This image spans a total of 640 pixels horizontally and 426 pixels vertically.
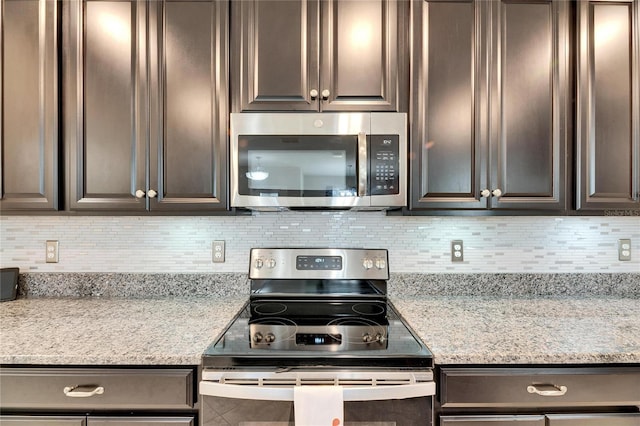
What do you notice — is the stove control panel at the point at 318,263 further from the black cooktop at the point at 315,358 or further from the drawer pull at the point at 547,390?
the drawer pull at the point at 547,390

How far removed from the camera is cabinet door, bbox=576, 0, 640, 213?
4.68 feet

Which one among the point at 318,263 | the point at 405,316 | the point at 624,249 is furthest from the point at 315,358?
the point at 624,249

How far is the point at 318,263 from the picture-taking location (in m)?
1.66

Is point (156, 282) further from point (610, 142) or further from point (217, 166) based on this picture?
point (610, 142)

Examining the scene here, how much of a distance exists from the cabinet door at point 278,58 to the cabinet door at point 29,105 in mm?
781

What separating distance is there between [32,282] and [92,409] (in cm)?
101

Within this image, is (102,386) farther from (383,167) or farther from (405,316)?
(383,167)

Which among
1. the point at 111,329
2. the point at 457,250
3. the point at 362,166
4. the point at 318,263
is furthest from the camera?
the point at 457,250

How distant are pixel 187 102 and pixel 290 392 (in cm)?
116

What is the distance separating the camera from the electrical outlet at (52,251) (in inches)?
68.2

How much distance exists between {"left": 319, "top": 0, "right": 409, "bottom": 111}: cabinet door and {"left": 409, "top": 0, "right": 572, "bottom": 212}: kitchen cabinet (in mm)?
100

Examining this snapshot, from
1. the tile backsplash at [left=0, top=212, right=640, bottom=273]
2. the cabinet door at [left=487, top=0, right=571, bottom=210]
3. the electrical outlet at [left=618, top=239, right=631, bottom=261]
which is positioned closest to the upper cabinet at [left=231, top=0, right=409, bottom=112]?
the cabinet door at [left=487, top=0, right=571, bottom=210]

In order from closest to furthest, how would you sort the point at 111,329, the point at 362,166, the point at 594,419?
the point at 594,419 < the point at 111,329 < the point at 362,166

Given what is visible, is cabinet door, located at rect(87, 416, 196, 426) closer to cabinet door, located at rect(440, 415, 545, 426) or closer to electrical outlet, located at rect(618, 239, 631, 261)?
cabinet door, located at rect(440, 415, 545, 426)
